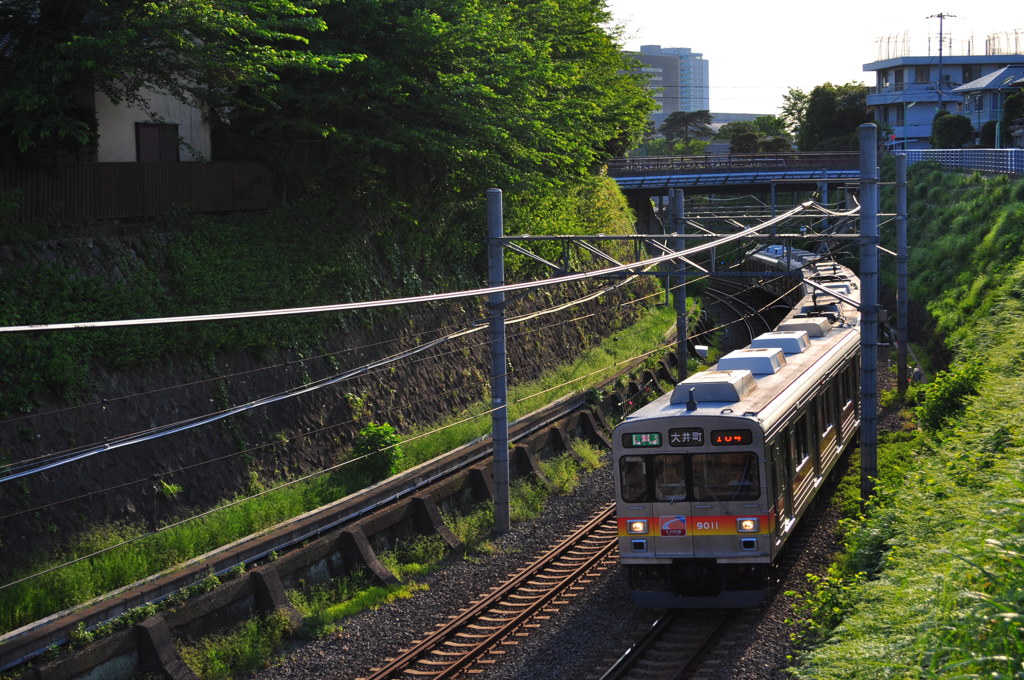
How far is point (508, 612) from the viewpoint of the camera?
42.4ft

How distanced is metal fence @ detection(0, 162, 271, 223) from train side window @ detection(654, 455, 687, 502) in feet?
32.6

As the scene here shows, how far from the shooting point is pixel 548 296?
91.0ft

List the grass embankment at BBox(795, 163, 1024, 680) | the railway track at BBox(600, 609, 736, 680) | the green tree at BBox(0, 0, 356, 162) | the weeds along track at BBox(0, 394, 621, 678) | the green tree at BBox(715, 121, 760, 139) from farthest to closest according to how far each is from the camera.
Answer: the green tree at BBox(715, 121, 760, 139) < the green tree at BBox(0, 0, 356, 162) < the railway track at BBox(600, 609, 736, 680) < the weeds along track at BBox(0, 394, 621, 678) < the grass embankment at BBox(795, 163, 1024, 680)

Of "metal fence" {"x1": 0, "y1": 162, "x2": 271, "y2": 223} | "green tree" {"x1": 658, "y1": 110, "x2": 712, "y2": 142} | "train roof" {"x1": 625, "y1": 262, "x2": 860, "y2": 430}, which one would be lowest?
"train roof" {"x1": 625, "y1": 262, "x2": 860, "y2": 430}

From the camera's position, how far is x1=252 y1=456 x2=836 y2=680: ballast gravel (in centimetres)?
1098

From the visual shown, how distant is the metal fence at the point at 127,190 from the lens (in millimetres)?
15078

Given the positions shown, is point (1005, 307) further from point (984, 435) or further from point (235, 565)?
point (235, 565)

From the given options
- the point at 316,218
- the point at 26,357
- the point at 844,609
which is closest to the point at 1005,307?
the point at 844,609

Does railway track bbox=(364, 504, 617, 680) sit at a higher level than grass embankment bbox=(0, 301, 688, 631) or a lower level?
lower

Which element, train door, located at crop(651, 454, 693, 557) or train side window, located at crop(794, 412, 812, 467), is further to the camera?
train side window, located at crop(794, 412, 812, 467)

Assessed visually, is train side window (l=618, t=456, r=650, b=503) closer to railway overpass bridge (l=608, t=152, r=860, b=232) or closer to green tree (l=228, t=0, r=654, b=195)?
green tree (l=228, t=0, r=654, b=195)

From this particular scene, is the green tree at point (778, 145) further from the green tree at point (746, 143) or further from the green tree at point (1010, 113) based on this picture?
the green tree at point (1010, 113)

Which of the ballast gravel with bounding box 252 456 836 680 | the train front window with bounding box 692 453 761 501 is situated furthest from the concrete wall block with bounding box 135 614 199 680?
the train front window with bounding box 692 453 761 501

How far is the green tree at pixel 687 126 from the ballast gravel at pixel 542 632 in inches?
3492
